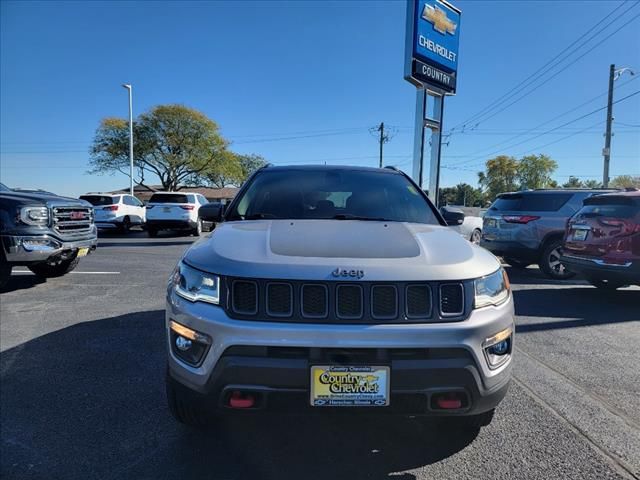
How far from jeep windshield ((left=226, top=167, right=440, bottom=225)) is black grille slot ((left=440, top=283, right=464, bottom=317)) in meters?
1.18

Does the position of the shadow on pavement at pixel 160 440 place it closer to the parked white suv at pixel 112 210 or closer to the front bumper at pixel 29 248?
the front bumper at pixel 29 248

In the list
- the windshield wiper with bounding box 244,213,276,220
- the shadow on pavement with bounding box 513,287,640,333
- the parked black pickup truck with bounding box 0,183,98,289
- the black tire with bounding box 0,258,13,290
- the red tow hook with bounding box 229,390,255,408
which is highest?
the windshield wiper with bounding box 244,213,276,220

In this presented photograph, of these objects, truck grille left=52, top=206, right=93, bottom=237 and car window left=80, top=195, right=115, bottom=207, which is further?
car window left=80, top=195, right=115, bottom=207

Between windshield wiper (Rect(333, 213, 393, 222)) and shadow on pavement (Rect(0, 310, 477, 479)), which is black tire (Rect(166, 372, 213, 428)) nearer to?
shadow on pavement (Rect(0, 310, 477, 479))

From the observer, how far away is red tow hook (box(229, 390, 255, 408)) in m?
2.02

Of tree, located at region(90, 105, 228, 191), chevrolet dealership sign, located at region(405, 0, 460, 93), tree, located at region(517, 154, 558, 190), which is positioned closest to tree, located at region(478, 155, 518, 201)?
tree, located at region(517, 154, 558, 190)

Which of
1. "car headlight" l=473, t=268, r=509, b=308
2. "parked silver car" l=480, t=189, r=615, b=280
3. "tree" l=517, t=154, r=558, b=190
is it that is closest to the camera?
"car headlight" l=473, t=268, r=509, b=308

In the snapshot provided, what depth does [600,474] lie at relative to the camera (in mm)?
2324

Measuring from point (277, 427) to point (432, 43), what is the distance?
44.6ft

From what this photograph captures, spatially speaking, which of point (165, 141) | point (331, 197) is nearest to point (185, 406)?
point (331, 197)

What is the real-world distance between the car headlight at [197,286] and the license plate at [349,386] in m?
0.61

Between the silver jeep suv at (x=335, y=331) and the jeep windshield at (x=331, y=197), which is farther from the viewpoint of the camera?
the jeep windshield at (x=331, y=197)

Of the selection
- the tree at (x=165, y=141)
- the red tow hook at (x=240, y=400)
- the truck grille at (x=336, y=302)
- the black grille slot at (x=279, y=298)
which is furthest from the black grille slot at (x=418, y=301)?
the tree at (x=165, y=141)

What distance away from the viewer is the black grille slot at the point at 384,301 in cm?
206
